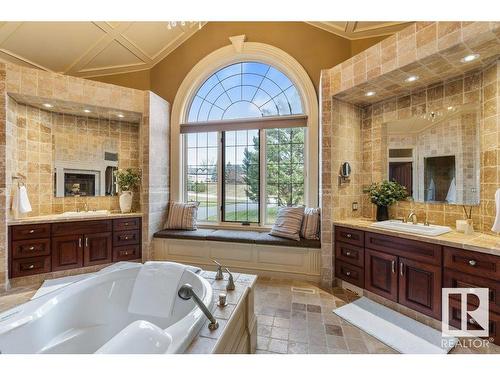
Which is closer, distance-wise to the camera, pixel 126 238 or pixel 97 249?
pixel 97 249

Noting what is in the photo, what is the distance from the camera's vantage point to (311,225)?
317cm

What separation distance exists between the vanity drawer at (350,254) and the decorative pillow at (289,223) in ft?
1.71

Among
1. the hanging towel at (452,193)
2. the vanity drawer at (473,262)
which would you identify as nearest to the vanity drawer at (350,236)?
the vanity drawer at (473,262)

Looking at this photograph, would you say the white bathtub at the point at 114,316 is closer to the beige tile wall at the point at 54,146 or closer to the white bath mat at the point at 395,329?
the white bath mat at the point at 395,329

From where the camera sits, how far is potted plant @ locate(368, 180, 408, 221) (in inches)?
111

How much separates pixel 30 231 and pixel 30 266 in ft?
1.45

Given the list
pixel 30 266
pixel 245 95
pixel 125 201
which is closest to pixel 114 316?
pixel 30 266

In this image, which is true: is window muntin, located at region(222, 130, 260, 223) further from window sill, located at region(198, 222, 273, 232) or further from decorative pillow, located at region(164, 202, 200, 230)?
decorative pillow, located at region(164, 202, 200, 230)

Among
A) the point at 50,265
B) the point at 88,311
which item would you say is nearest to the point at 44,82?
the point at 50,265

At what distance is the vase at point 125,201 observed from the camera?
146 inches

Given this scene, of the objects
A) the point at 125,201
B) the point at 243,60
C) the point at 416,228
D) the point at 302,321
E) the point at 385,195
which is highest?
the point at 243,60

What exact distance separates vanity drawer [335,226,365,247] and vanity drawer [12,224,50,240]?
3.70 metres

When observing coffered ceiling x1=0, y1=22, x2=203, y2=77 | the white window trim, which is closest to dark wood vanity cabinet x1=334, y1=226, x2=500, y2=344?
the white window trim

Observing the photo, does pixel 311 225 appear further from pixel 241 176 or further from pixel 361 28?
pixel 361 28
